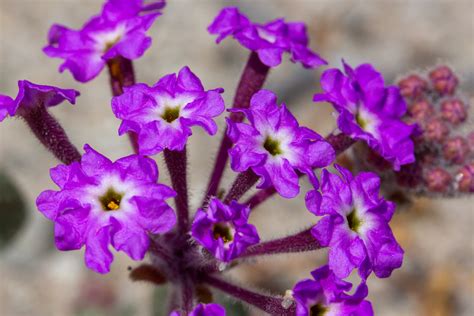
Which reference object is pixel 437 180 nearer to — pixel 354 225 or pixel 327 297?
pixel 354 225

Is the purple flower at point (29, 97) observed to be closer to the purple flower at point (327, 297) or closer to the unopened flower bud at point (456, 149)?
the purple flower at point (327, 297)

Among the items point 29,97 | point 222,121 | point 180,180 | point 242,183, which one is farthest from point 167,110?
point 222,121

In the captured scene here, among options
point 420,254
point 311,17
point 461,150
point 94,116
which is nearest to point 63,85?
point 94,116

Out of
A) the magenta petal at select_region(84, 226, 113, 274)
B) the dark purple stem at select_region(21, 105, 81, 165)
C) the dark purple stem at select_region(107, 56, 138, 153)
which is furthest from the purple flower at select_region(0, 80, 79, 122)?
the magenta petal at select_region(84, 226, 113, 274)

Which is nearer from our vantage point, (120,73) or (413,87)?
(120,73)

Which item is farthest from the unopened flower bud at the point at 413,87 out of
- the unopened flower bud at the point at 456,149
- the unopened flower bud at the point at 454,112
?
the unopened flower bud at the point at 456,149

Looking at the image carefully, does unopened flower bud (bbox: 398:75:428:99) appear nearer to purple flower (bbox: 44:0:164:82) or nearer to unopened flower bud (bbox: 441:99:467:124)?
unopened flower bud (bbox: 441:99:467:124)

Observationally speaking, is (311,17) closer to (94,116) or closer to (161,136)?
(94,116)
